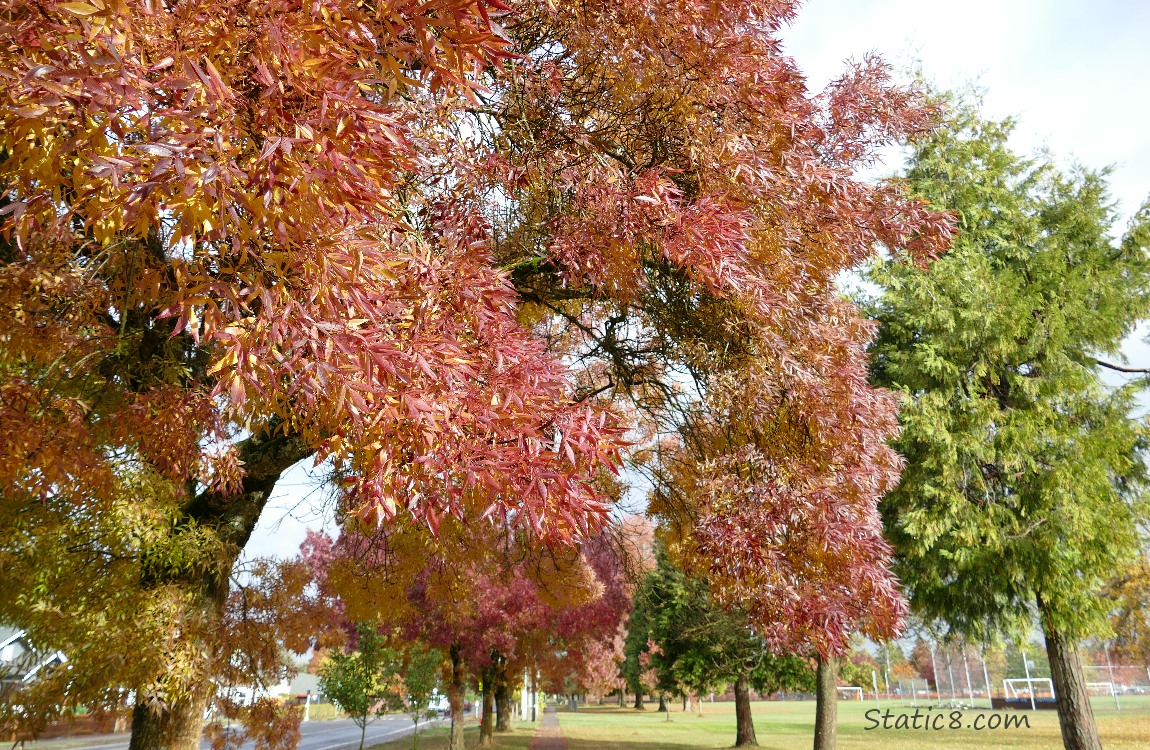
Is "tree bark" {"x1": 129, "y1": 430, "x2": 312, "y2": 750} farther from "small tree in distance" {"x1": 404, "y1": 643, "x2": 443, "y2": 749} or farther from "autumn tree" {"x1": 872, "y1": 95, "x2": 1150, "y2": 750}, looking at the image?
"small tree in distance" {"x1": 404, "y1": 643, "x2": 443, "y2": 749}

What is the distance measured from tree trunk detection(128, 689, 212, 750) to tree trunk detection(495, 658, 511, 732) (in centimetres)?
1952

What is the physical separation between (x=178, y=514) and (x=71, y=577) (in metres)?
0.94

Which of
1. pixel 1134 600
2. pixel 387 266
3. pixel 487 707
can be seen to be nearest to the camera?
pixel 387 266

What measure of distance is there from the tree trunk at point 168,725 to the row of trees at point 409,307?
0.03 metres

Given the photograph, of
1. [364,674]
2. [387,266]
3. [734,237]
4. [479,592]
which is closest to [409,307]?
[387,266]

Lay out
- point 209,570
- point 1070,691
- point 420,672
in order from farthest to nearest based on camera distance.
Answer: point 420,672, point 1070,691, point 209,570

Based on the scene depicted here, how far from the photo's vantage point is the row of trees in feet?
6.37

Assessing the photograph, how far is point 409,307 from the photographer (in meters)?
2.69

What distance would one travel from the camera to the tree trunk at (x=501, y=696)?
80.6 feet

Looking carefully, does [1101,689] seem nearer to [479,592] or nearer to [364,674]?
[364,674]

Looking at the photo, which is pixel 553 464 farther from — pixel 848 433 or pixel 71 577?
pixel 71 577

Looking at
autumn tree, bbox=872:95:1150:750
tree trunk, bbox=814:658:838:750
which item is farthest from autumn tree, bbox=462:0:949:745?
tree trunk, bbox=814:658:838:750

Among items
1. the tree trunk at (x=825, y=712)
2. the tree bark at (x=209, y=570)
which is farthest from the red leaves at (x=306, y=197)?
the tree trunk at (x=825, y=712)

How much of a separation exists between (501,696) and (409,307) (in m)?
31.2
